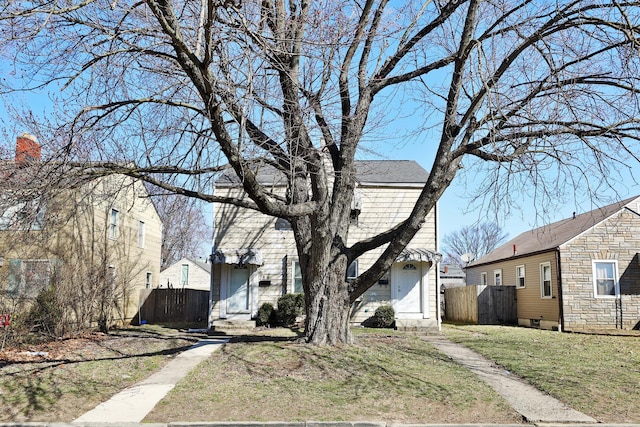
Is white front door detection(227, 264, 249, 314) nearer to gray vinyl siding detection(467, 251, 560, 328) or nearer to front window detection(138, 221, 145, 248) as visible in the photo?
front window detection(138, 221, 145, 248)

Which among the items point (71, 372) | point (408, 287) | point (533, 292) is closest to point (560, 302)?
point (533, 292)

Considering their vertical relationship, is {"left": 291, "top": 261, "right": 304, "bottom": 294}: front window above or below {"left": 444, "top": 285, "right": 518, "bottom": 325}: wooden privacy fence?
above

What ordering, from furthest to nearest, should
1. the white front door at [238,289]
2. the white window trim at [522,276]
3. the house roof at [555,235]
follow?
1. the white window trim at [522,276]
2. the house roof at [555,235]
3. the white front door at [238,289]

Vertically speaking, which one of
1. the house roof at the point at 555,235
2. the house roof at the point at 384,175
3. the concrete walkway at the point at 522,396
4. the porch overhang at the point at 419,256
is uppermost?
the house roof at the point at 384,175

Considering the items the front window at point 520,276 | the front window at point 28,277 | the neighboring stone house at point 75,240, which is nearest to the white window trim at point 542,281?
the front window at point 520,276

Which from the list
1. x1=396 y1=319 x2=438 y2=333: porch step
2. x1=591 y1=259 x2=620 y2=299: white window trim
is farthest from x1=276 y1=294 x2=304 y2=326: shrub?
x1=591 y1=259 x2=620 y2=299: white window trim

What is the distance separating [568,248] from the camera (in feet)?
61.7

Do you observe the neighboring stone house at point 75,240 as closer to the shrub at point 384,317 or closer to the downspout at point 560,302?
the shrub at point 384,317

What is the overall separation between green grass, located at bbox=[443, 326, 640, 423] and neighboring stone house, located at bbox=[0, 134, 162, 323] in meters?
8.36

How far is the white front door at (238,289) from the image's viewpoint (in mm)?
18109

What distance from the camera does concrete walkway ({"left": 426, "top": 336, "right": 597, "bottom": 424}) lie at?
668 cm

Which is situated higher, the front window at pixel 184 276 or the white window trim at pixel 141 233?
the white window trim at pixel 141 233

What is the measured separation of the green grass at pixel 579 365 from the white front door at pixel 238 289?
6981 millimetres

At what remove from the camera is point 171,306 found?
22859mm
